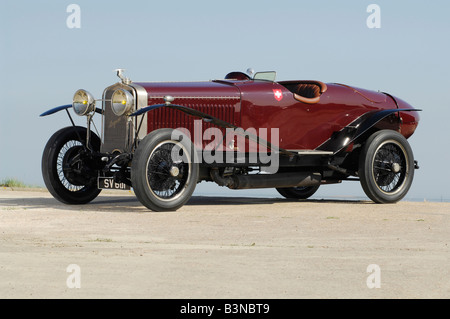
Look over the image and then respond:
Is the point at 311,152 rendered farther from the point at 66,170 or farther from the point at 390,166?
the point at 66,170

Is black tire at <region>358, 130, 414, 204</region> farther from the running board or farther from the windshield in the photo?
the windshield

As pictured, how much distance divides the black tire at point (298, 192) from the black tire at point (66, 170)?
3.87 meters

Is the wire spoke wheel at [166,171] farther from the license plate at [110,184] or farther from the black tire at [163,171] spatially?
the license plate at [110,184]

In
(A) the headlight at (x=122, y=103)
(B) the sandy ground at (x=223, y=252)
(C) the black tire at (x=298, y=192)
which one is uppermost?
(A) the headlight at (x=122, y=103)

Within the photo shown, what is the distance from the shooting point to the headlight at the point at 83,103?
1054cm

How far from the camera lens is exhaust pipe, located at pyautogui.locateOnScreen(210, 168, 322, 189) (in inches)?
411

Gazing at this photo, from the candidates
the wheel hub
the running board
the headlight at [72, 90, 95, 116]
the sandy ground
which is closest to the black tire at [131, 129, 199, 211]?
the sandy ground

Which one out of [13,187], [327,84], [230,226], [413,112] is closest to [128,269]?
[230,226]

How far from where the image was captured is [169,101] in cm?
974

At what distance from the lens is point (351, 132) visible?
1152 centimetres

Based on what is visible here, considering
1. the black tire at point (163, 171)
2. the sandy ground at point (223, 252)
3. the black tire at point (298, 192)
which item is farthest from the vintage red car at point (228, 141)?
the black tire at point (298, 192)

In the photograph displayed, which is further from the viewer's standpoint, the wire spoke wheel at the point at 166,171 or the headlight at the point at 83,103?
the headlight at the point at 83,103

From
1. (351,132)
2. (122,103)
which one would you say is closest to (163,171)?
(122,103)

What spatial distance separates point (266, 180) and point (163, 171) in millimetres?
1962
